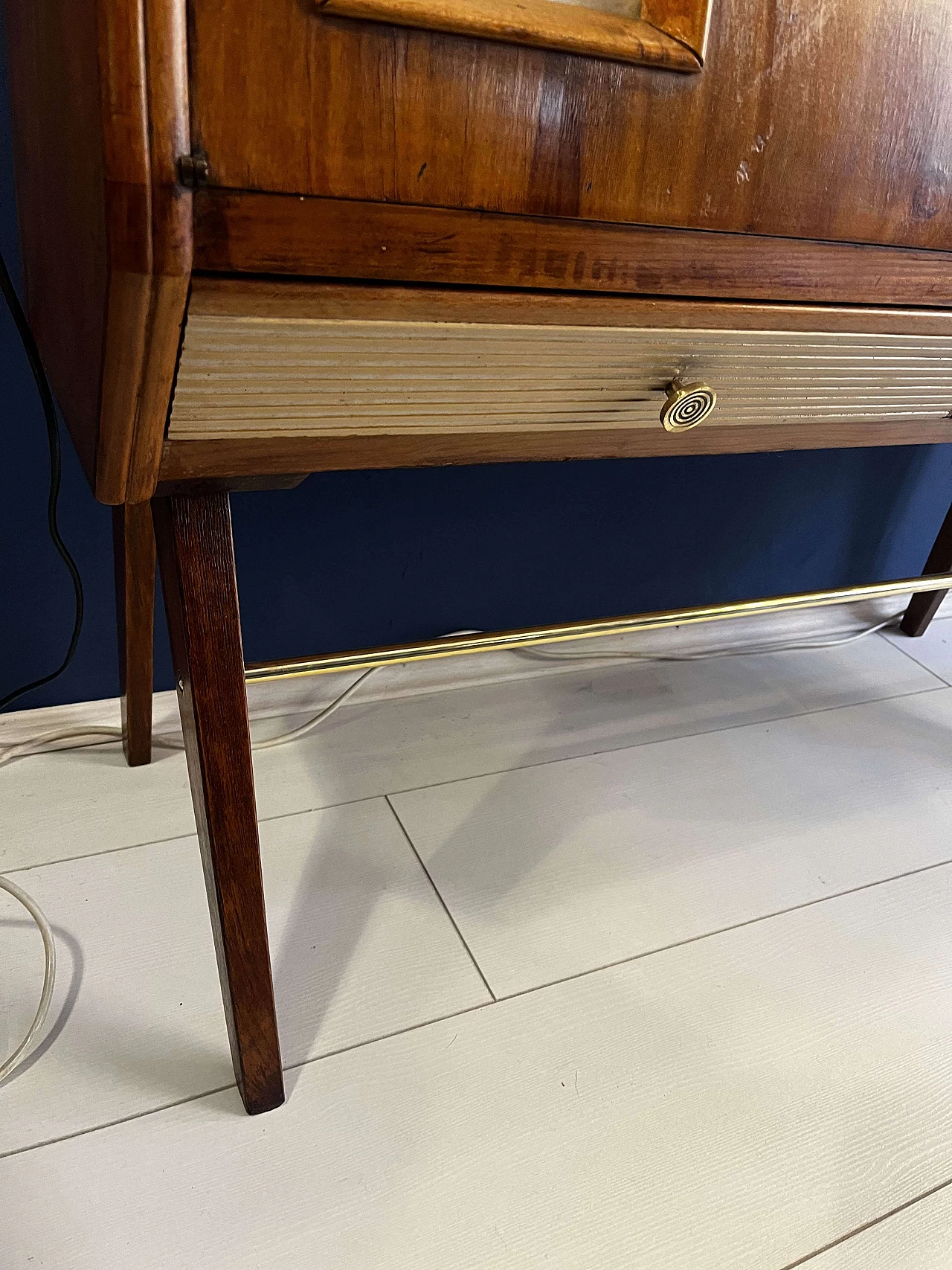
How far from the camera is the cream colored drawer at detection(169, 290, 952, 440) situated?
409 millimetres

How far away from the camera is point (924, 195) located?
0.48 m

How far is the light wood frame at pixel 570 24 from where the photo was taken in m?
0.34

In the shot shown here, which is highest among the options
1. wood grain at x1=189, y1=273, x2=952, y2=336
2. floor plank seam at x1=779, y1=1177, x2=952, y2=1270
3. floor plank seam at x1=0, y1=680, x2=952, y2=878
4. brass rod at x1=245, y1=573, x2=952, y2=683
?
wood grain at x1=189, y1=273, x2=952, y2=336

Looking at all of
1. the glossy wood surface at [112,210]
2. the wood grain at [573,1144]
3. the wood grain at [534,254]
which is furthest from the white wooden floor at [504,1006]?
the wood grain at [534,254]

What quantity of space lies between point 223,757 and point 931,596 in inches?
46.8

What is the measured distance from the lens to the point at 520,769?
1.04 metres

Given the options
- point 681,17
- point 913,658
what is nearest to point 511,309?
point 681,17

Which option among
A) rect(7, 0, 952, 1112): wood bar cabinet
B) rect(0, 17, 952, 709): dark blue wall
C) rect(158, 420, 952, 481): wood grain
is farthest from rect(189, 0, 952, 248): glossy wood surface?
rect(0, 17, 952, 709): dark blue wall

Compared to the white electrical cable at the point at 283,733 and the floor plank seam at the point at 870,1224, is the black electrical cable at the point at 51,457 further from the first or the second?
the floor plank seam at the point at 870,1224

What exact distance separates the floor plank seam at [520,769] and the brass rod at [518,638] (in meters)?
0.19

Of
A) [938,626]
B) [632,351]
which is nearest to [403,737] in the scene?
[632,351]

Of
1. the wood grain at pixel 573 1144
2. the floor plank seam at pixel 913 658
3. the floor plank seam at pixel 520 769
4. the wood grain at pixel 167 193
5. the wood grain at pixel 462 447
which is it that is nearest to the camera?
the wood grain at pixel 167 193

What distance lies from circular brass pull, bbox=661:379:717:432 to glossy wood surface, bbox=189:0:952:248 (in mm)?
98

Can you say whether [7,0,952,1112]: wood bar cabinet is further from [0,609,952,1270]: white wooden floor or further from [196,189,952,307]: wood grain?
[0,609,952,1270]: white wooden floor
